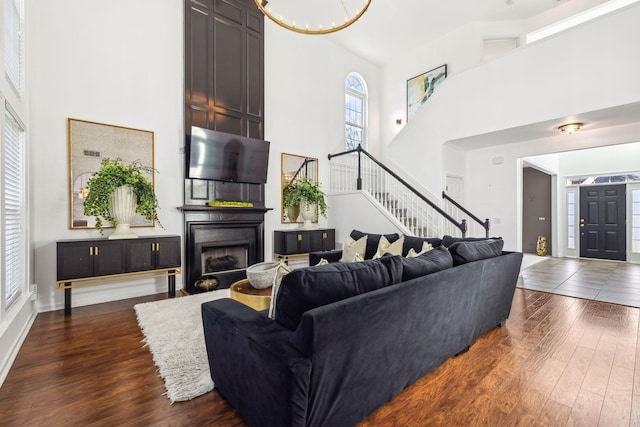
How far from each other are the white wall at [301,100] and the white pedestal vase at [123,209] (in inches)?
91.4

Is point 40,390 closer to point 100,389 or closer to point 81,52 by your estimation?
point 100,389

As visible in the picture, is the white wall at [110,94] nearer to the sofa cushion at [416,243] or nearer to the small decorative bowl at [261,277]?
the small decorative bowl at [261,277]

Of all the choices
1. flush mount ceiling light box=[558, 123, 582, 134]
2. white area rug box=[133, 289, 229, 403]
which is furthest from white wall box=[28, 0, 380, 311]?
flush mount ceiling light box=[558, 123, 582, 134]

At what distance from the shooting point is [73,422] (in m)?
1.66

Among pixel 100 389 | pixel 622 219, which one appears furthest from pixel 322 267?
pixel 622 219

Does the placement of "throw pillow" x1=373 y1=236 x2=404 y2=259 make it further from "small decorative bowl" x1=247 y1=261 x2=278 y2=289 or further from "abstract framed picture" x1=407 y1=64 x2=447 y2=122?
"abstract framed picture" x1=407 y1=64 x2=447 y2=122

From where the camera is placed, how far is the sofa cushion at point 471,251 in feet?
7.93

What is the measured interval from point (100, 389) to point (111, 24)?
14.7 feet

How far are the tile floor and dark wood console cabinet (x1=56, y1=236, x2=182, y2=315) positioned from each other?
5312 millimetres

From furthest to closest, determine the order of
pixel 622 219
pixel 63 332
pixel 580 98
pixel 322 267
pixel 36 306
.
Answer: pixel 622 219 < pixel 580 98 < pixel 36 306 < pixel 63 332 < pixel 322 267

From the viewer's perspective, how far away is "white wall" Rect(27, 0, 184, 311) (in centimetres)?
360

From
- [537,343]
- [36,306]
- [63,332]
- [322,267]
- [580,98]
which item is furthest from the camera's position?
[580,98]

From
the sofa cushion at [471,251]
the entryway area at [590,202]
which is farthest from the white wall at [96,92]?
the entryway area at [590,202]

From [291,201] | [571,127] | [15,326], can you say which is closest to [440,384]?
[15,326]
